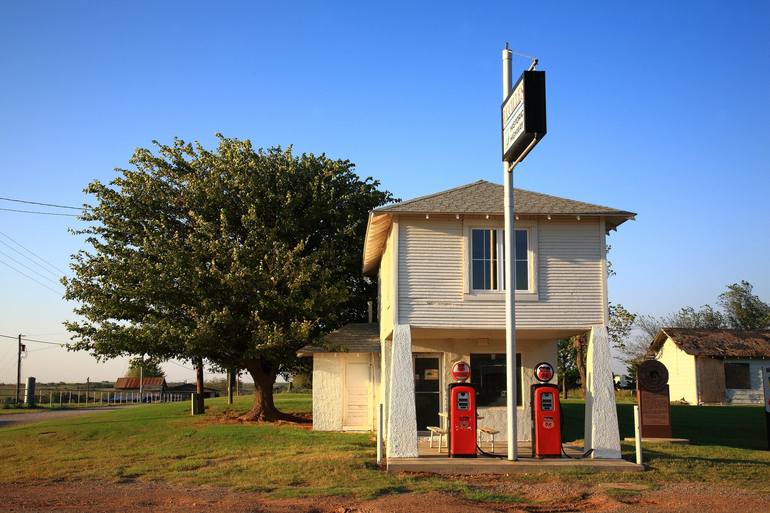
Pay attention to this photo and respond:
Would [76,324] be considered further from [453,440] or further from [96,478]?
[453,440]

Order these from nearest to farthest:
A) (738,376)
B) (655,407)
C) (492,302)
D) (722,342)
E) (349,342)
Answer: (492,302), (655,407), (349,342), (738,376), (722,342)

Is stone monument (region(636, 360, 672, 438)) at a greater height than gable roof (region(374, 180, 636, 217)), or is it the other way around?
gable roof (region(374, 180, 636, 217))

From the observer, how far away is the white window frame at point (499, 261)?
15648 millimetres

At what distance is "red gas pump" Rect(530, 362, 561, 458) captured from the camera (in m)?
14.6

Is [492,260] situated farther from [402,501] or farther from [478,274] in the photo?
[402,501]

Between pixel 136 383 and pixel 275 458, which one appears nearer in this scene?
pixel 275 458

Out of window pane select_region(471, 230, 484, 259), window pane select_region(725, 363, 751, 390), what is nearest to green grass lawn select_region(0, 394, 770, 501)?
window pane select_region(471, 230, 484, 259)

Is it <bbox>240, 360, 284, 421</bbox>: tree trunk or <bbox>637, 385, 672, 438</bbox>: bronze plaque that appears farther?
<bbox>240, 360, 284, 421</bbox>: tree trunk

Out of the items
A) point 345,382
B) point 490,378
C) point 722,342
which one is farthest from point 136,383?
point 490,378

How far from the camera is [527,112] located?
1292cm

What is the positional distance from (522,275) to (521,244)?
0.69 meters

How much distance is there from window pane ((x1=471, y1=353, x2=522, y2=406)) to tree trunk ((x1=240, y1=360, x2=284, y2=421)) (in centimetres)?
919

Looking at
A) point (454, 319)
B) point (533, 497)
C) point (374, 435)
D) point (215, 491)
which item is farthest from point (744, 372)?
point (215, 491)

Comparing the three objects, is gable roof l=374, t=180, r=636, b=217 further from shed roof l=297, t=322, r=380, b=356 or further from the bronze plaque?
shed roof l=297, t=322, r=380, b=356
